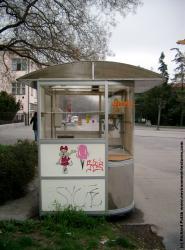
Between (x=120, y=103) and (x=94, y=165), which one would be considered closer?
(x=94, y=165)

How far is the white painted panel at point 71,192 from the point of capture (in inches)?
279

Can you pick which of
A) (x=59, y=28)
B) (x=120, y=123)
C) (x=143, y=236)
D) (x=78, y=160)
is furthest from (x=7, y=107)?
(x=143, y=236)

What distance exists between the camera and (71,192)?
7094mm

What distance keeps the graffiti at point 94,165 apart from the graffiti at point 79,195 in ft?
0.85

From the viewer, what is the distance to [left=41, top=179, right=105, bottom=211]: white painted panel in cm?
709

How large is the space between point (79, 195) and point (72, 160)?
1.88 feet

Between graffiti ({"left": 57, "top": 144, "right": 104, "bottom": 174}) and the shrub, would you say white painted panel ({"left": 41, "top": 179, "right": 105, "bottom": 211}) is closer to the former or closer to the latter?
graffiti ({"left": 57, "top": 144, "right": 104, "bottom": 174})

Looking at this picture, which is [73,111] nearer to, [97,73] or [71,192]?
[97,73]

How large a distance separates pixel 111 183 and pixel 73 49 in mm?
11575

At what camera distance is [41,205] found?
7.11 metres

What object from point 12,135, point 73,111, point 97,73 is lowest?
point 12,135

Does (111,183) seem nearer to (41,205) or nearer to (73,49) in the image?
(41,205)

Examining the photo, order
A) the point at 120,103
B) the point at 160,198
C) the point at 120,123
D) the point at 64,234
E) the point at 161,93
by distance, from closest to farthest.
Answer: the point at 64,234
the point at 120,103
the point at 120,123
the point at 160,198
the point at 161,93

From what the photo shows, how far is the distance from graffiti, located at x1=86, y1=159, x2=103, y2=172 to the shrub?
1.85m
